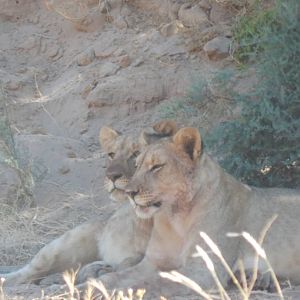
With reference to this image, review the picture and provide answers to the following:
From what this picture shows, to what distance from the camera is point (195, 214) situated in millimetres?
6141

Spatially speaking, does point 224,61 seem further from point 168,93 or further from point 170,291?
point 170,291

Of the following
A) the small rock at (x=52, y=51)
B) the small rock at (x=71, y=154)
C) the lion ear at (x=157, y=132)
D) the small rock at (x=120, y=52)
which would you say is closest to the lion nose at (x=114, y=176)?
the lion ear at (x=157, y=132)

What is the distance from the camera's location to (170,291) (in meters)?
5.85

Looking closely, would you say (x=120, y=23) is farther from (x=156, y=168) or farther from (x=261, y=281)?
(x=261, y=281)

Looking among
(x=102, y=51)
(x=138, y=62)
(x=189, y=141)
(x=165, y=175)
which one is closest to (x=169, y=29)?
(x=138, y=62)

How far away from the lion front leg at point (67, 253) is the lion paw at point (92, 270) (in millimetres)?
309

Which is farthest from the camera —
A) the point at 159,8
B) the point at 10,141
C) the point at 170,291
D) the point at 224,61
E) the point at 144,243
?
the point at 159,8

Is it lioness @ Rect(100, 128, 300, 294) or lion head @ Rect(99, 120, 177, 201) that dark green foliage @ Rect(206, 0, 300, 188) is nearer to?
lion head @ Rect(99, 120, 177, 201)

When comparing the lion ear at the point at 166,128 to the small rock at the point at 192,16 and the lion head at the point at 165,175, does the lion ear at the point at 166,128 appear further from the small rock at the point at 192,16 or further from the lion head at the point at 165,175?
the small rock at the point at 192,16

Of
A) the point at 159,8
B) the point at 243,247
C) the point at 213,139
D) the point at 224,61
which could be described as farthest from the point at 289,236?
the point at 159,8

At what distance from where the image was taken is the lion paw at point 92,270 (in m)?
6.61

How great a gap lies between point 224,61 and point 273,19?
1777mm

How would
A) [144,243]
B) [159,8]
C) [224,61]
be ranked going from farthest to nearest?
1. [159,8]
2. [224,61]
3. [144,243]

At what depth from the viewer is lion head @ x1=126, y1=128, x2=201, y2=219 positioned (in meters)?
5.93
